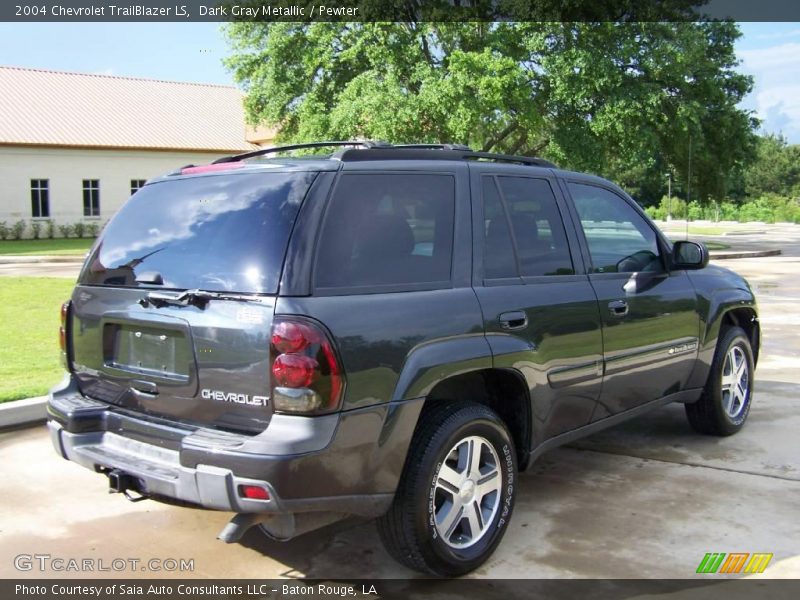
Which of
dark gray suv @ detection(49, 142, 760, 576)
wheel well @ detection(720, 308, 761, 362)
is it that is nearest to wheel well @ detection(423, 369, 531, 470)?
dark gray suv @ detection(49, 142, 760, 576)

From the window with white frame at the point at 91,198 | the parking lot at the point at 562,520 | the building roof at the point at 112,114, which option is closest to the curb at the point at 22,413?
the parking lot at the point at 562,520

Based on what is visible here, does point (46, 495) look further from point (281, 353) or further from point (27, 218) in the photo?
point (27, 218)

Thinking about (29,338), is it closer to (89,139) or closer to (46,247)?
(46,247)

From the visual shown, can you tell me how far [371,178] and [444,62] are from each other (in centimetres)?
2359

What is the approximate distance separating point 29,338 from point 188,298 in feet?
23.3

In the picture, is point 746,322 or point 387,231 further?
point 746,322

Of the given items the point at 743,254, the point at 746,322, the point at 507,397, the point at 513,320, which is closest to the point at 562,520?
the point at 507,397

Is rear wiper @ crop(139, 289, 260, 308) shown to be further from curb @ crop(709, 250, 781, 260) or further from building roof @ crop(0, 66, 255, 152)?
building roof @ crop(0, 66, 255, 152)

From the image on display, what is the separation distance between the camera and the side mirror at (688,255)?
5.52 metres

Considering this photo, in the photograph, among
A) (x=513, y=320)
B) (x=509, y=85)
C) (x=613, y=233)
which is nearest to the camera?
(x=513, y=320)

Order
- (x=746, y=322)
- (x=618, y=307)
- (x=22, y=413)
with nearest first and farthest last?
(x=618, y=307)
(x=22, y=413)
(x=746, y=322)

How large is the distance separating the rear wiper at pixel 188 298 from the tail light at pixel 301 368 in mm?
226

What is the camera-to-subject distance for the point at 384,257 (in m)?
3.70

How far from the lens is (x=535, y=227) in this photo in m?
4.57
